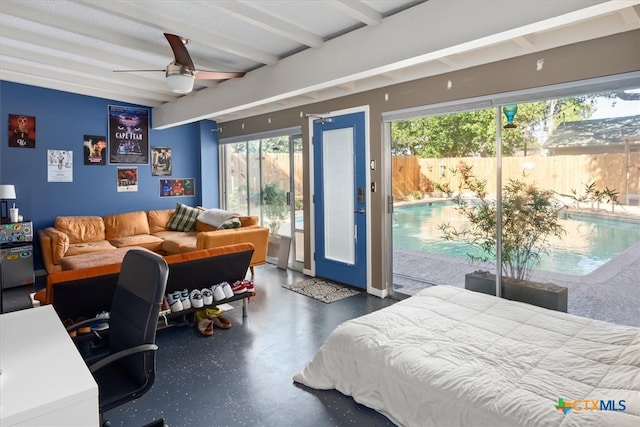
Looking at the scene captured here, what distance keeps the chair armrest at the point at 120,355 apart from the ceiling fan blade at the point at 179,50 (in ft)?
7.76

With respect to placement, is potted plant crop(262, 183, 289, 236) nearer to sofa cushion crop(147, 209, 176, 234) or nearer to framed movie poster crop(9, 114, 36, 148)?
sofa cushion crop(147, 209, 176, 234)

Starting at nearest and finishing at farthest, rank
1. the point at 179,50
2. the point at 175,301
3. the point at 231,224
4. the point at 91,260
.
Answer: the point at 179,50 < the point at 175,301 < the point at 91,260 < the point at 231,224

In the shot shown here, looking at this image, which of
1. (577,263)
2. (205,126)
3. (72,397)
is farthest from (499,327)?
(205,126)

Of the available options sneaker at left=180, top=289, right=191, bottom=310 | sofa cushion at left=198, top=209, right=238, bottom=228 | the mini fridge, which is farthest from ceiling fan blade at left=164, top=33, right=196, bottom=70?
the mini fridge

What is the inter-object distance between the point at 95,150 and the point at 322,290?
4.47 metres

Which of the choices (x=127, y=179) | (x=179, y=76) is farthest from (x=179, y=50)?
(x=127, y=179)

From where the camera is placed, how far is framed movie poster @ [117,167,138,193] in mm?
6750

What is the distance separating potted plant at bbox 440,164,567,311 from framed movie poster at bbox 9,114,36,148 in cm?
603

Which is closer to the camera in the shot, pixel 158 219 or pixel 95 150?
pixel 95 150

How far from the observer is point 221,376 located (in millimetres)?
2949

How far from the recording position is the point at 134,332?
195 centimetres

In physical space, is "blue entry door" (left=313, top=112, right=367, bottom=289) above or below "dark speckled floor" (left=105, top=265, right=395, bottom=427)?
above

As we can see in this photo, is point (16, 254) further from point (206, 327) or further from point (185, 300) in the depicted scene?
point (206, 327)

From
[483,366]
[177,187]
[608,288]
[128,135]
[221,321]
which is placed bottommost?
[221,321]
